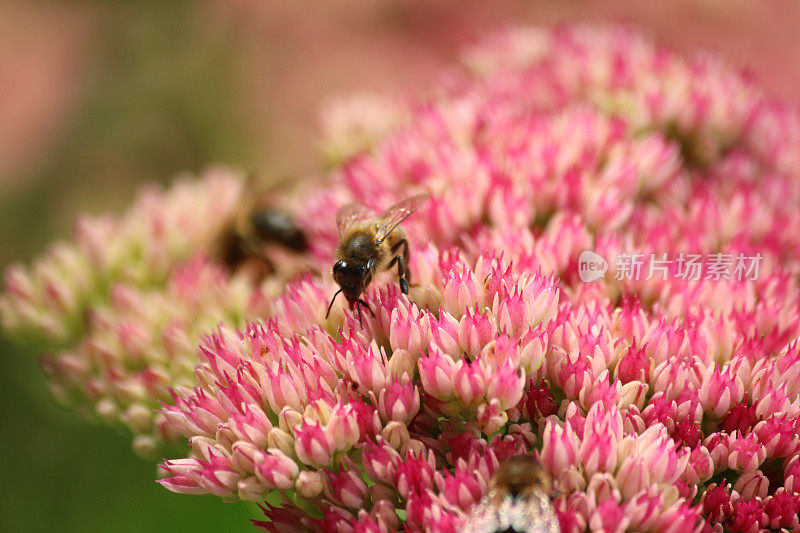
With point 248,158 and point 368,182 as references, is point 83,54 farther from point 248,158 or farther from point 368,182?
point 368,182

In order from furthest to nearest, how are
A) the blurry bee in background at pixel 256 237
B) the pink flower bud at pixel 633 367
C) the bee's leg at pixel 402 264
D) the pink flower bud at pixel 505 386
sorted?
the blurry bee in background at pixel 256 237 < the bee's leg at pixel 402 264 < the pink flower bud at pixel 633 367 < the pink flower bud at pixel 505 386

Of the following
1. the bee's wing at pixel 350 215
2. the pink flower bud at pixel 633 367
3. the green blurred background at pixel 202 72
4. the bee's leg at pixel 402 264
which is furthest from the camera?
the green blurred background at pixel 202 72

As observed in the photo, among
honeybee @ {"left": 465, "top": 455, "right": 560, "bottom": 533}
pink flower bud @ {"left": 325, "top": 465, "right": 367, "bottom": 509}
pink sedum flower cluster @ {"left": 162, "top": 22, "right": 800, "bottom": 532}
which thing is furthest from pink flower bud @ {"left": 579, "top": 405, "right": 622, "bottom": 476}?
pink flower bud @ {"left": 325, "top": 465, "right": 367, "bottom": 509}

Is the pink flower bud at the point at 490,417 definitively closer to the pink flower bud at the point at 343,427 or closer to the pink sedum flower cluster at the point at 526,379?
the pink sedum flower cluster at the point at 526,379

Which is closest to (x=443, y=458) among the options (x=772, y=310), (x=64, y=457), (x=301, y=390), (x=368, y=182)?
(x=301, y=390)

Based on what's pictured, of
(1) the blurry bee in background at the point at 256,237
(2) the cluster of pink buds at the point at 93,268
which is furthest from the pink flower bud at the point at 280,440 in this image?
(2) the cluster of pink buds at the point at 93,268

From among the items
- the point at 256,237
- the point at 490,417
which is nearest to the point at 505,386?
the point at 490,417

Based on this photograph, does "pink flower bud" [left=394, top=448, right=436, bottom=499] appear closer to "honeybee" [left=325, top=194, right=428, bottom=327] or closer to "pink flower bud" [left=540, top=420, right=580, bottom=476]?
"pink flower bud" [left=540, top=420, right=580, bottom=476]
